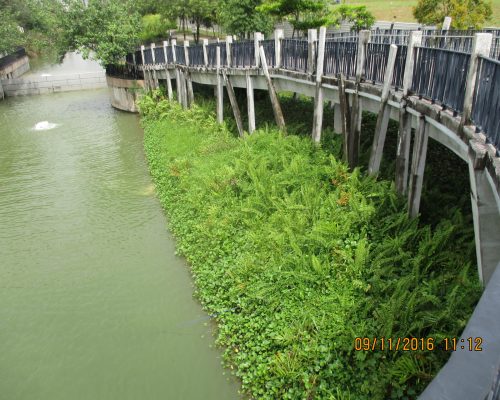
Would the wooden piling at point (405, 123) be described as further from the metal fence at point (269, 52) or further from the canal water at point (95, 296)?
the metal fence at point (269, 52)

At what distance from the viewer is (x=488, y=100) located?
580cm

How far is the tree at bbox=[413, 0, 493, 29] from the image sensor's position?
890 inches

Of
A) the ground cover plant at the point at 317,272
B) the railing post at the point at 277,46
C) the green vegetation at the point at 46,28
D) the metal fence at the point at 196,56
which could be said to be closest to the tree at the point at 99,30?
the green vegetation at the point at 46,28

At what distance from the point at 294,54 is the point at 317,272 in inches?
302

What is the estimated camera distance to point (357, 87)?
406 inches

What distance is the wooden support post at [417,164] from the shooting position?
316 inches

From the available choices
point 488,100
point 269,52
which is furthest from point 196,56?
point 488,100

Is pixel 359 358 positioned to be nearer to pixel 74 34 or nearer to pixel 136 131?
pixel 136 131

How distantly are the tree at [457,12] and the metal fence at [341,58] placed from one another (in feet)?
46.6

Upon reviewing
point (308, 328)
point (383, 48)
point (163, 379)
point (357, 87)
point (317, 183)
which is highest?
point (383, 48)

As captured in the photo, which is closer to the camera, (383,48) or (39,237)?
(383,48)

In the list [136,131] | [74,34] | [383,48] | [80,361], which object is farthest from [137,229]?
[74,34]

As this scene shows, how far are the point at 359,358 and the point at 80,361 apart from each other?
16.8 feet
